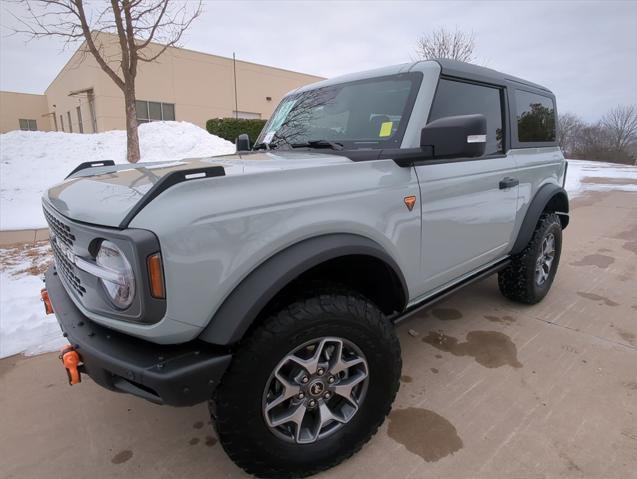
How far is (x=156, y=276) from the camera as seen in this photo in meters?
1.39

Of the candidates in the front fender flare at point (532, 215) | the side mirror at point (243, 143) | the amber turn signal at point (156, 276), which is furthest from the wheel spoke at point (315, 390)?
the side mirror at point (243, 143)

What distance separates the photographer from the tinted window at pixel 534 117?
3.35 metres

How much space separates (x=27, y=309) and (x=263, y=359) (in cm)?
311

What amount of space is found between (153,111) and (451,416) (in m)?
23.7

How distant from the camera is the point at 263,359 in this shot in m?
1.60

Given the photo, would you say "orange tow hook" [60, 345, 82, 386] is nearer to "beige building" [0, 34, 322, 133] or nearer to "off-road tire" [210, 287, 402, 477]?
"off-road tire" [210, 287, 402, 477]

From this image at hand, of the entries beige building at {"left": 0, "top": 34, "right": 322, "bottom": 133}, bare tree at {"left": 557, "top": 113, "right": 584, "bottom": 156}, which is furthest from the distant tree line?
beige building at {"left": 0, "top": 34, "right": 322, "bottom": 133}

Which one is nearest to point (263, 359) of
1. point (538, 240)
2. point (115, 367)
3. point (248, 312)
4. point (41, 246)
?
point (248, 312)

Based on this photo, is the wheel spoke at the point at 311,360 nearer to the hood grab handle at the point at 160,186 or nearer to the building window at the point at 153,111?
the hood grab handle at the point at 160,186

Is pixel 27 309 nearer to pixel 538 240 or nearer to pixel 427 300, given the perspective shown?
pixel 427 300

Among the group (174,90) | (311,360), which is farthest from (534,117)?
(174,90)

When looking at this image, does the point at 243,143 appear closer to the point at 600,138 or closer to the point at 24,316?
the point at 24,316

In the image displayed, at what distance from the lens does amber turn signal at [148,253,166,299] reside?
1.37m

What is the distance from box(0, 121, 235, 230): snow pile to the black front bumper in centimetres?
705
